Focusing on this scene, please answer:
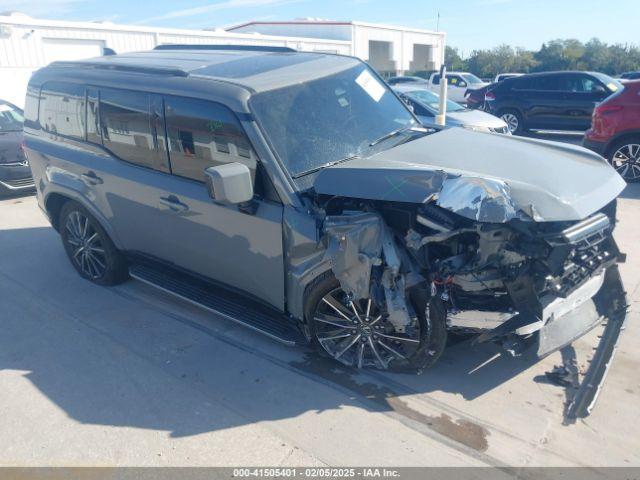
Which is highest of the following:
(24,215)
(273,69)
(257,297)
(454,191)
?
(273,69)

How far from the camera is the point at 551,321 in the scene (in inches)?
132

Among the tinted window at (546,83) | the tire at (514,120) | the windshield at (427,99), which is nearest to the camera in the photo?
the windshield at (427,99)

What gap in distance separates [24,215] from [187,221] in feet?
17.4

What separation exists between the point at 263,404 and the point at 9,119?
346 inches

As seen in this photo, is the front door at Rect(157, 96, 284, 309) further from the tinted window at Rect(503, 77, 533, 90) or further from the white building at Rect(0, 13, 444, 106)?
the white building at Rect(0, 13, 444, 106)

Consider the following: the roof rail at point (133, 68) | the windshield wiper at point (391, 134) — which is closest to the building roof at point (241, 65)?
the roof rail at point (133, 68)

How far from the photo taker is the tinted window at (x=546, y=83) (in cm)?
Answer: 1354

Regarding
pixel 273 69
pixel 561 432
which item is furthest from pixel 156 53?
pixel 561 432

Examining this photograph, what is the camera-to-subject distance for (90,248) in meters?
5.32

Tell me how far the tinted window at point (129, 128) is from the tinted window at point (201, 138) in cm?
23

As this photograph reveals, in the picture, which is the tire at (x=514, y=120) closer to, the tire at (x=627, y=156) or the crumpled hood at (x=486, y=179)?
the tire at (x=627, y=156)

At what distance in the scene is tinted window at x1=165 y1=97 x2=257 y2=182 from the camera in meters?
3.71

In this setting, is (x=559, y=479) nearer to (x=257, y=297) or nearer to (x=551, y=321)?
(x=551, y=321)

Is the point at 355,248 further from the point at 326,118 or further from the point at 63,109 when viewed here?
the point at 63,109
